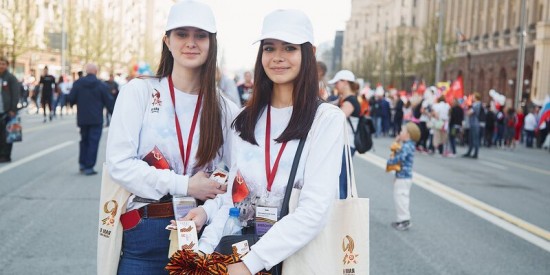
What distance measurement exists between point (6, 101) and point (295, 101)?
1176cm

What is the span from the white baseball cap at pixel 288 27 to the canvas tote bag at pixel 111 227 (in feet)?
3.05

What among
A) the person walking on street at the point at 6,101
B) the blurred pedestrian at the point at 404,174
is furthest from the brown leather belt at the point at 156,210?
the person walking on street at the point at 6,101

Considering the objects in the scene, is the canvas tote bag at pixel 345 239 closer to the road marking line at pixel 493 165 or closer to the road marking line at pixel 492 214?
the road marking line at pixel 492 214

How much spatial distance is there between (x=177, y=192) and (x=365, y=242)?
84 centimetres

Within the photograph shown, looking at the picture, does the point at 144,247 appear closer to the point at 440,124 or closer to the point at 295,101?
the point at 295,101

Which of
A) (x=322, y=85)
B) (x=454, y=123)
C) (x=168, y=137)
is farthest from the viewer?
(x=454, y=123)

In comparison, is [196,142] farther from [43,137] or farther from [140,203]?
[43,137]

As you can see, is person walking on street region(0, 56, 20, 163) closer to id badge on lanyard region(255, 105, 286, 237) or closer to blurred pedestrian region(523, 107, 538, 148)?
id badge on lanyard region(255, 105, 286, 237)

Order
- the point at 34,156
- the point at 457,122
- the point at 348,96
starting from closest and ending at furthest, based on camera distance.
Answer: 1. the point at 348,96
2. the point at 34,156
3. the point at 457,122

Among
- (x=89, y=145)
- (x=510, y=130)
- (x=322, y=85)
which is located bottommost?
(x=510, y=130)

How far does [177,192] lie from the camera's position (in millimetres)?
3115

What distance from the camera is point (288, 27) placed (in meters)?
2.94

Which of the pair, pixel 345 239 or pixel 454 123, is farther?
pixel 454 123

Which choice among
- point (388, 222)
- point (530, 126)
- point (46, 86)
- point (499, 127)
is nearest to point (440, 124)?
point (499, 127)
